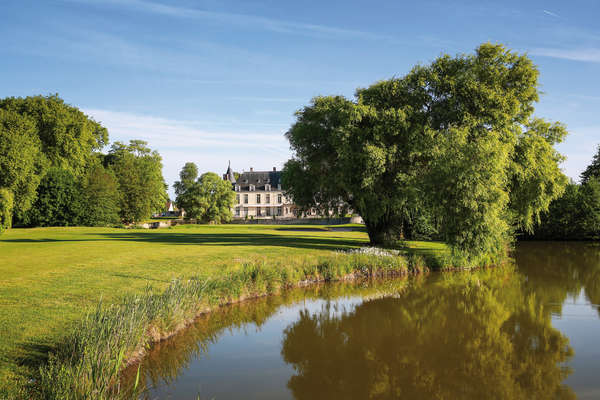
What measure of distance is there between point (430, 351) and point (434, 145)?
12.7 metres

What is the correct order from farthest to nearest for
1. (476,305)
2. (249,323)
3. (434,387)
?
(476,305) → (249,323) → (434,387)

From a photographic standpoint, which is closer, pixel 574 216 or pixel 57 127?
pixel 57 127

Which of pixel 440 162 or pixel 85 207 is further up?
pixel 440 162

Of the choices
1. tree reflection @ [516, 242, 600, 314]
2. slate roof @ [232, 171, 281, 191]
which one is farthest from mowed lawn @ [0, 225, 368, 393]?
slate roof @ [232, 171, 281, 191]

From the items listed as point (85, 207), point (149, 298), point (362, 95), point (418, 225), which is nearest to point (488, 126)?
point (362, 95)

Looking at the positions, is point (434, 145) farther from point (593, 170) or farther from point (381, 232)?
point (593, 170)

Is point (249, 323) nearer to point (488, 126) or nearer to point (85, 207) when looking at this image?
point (488, 126)

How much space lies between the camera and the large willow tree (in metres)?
18.3

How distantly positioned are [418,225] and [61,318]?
26.8 metres

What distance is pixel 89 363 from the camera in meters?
5.59

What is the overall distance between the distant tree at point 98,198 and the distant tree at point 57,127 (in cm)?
209

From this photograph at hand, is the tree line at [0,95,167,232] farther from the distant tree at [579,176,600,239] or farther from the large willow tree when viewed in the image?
the distant tree at [579,176,600,239]

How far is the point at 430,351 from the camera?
29.2ft

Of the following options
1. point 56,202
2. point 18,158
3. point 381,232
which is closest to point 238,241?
point 381,232
